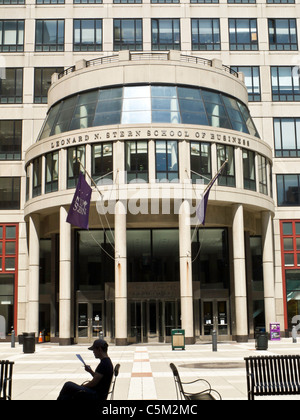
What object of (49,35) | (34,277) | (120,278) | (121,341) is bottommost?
(121,341)

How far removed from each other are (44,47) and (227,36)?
15840 mm

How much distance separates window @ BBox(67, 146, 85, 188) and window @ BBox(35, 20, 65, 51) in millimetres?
15031

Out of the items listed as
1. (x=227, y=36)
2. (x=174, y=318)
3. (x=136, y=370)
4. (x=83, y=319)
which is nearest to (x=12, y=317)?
(x=83, y=319)

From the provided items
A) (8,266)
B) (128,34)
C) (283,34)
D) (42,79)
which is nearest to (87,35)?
(128,34)

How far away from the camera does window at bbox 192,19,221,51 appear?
46.3 m

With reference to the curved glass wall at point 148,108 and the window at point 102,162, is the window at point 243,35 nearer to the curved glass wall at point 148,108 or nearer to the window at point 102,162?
the curved glass wall at point 148,108

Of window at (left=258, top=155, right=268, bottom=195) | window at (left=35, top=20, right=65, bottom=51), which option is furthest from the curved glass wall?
window at (left=35, top=20, right=65, bottom=51)

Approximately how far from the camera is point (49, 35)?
46.5 meters

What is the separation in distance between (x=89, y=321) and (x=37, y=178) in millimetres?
10583

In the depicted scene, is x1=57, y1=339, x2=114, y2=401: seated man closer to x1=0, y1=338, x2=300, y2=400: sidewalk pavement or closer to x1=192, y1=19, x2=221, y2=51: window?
x1=0, y1=338, x2=300, y2=400: sidewalk pavement

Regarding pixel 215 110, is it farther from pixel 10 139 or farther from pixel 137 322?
pixel 10 139

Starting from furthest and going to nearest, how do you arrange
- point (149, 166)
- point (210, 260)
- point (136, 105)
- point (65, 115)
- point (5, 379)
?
point (210, 260)
point (65, 115)
point (136, 105)
point (149, 166)
point (5, 379)

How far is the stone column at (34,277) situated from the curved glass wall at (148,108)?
6584 millimetres

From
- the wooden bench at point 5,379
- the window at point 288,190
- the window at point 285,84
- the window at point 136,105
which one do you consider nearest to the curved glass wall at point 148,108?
the window at point 136,105
